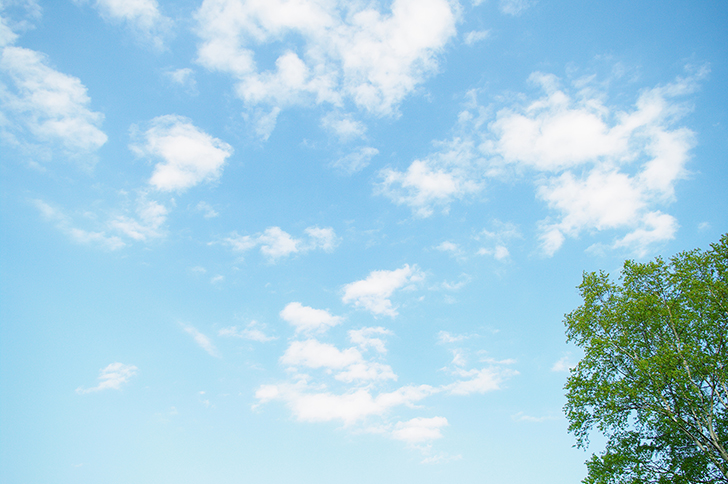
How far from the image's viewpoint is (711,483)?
22.3 meters

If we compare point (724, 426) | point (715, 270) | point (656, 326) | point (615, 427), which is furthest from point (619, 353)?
point (715, 270)

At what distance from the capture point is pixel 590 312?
91.2ft

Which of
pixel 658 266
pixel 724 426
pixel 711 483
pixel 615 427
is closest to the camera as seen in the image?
pixel 711 483

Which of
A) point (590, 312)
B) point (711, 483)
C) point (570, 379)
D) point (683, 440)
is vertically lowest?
point (711, 483)

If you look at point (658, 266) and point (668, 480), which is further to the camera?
point (658, 266)

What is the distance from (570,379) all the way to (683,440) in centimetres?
713

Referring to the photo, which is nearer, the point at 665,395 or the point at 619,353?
the point at 665,395

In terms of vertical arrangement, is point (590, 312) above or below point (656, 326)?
above

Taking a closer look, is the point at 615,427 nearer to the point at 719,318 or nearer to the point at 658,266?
the point at 719,318

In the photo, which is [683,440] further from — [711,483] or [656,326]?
[656,326]

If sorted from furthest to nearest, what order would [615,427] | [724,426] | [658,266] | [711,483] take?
[658,266], [615,427], [724,426], [711,483]

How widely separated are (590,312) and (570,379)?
4.86 metres

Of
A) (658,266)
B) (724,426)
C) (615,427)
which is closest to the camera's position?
(724,426)

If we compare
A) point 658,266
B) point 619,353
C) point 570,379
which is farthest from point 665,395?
point 658,266
